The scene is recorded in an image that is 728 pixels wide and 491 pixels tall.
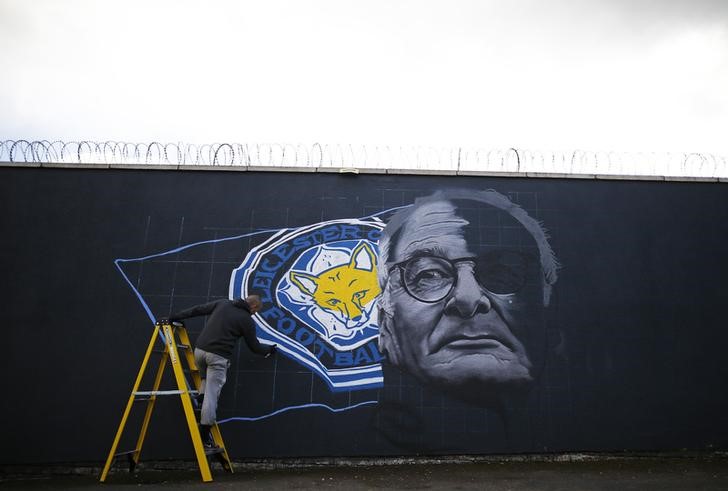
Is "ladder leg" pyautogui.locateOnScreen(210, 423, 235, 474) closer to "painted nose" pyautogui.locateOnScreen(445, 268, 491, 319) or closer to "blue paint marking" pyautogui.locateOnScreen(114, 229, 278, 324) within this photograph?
"blue paint marking" pyautogui.locateOnScreen(114, 229, 278, 324)

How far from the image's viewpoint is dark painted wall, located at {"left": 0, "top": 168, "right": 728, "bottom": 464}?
6715 mm

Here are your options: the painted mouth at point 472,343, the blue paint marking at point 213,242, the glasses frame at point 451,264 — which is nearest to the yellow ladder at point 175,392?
the blue paint marking at point 213,242

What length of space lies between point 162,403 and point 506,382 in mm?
4173

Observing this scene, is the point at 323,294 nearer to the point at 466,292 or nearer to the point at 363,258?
the point at 363,258

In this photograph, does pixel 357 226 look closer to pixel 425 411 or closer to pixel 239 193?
pixel 239 193

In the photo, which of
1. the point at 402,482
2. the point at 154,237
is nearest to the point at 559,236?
the point at 402,482

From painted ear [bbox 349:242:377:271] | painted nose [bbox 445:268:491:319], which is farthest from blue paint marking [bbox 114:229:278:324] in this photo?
painted nose [bbox 445:268:491:319]

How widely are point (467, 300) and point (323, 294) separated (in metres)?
1.82

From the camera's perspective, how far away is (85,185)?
738 centimetres

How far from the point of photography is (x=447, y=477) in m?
6.05

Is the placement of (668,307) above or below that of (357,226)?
below

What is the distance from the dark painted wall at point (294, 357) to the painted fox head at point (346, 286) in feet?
2.20

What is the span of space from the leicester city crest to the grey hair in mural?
22cm

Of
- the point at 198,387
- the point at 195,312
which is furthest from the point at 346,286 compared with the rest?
the point at 198,387
